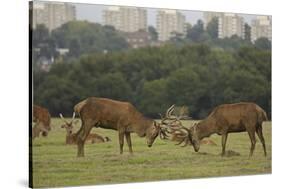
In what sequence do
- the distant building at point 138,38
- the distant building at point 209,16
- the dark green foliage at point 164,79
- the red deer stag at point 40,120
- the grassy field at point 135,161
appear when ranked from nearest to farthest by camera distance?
1. the red deer stag at point 40,120
2. the grassy field at point 135,161
3. the dark green foliage at point 164,79
4. the distant building at point 138,38
5. the distant building at point 209,16

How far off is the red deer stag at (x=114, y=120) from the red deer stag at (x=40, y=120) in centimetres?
40

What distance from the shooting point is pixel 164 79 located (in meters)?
9.89

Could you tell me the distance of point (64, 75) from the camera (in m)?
9.31

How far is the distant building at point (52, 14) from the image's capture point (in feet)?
29.9

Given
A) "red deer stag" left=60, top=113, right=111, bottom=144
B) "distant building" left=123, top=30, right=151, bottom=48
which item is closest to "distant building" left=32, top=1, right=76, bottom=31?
"distant building" left=123, top=30, right=151, bottom=48

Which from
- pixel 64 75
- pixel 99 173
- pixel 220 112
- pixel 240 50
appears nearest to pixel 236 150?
pixel 220 112

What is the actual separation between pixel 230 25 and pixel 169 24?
98 cm

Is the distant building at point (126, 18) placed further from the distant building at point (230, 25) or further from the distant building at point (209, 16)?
the distant building at point (230, 25)

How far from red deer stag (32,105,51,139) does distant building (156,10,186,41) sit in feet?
6.19

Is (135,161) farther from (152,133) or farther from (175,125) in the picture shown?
(175,125)

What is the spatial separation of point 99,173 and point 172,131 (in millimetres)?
1176

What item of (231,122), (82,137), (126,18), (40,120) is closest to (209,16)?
(126,18)

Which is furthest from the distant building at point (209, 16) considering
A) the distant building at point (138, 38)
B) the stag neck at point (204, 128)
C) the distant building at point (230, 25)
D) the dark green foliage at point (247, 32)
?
the stag neck at point (204, 128)

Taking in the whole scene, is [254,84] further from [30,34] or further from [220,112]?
[30,34]
